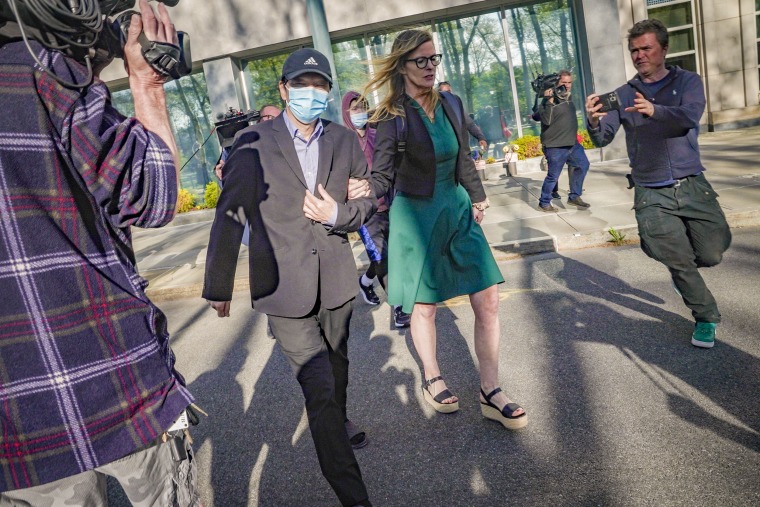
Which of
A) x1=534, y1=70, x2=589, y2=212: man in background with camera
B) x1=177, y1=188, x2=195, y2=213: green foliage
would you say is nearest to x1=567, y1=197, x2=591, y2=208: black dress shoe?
x1=534, y1=70, x2=589, y2=212: man in background with camera

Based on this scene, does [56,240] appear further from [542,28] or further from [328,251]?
[542,28]

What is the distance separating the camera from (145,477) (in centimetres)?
163

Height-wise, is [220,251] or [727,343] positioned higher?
[220,251]

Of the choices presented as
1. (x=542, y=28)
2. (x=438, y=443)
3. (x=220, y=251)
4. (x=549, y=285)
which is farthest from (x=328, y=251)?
(x=542, y=28)

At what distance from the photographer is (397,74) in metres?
3.55

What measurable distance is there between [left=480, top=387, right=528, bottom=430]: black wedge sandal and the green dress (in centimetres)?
65

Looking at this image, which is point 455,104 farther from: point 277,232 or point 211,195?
point 211,195

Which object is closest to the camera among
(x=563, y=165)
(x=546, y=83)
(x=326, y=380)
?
(x=326, y=380)

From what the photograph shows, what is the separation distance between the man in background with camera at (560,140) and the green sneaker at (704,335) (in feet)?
16.3

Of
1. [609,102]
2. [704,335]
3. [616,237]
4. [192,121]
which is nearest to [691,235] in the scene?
[704,335]

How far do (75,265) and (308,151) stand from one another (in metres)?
1.65

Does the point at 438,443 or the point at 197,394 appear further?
the point at 197,394

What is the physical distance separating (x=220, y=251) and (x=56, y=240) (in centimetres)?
126

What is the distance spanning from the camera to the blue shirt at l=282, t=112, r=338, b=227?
2.93 m
